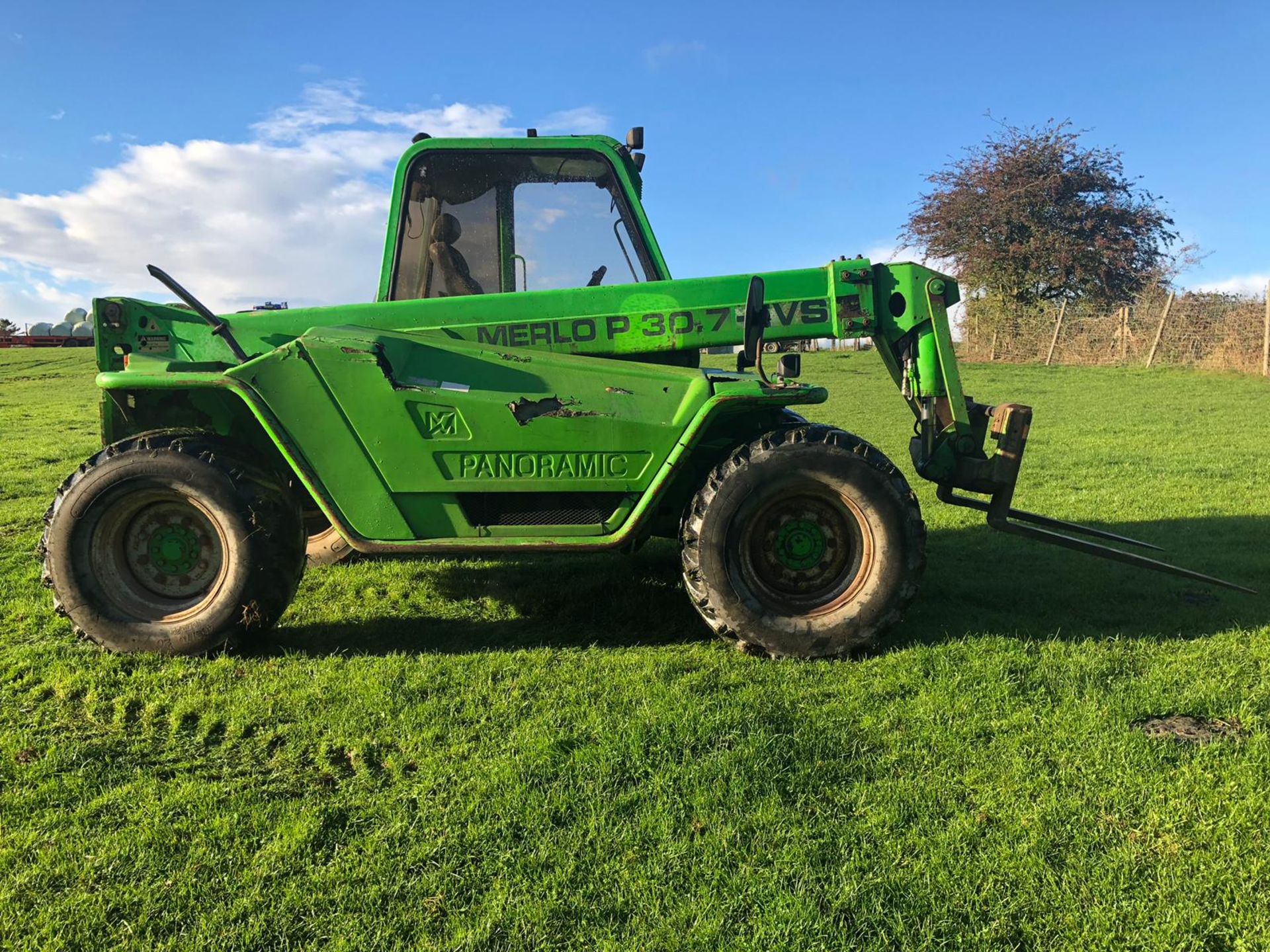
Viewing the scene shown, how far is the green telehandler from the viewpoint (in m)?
4.22

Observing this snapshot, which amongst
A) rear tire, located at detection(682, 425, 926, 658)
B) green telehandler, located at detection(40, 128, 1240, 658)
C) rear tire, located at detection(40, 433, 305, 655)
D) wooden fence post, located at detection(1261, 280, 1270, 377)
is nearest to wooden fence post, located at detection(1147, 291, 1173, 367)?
wooden fence post, located at detection(1261, 280, 1270, 377)

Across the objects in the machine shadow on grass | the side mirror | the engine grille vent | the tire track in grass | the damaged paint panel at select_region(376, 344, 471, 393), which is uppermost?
the side mirror

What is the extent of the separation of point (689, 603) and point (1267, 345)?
18776 mm

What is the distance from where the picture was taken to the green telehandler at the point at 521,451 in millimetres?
4219

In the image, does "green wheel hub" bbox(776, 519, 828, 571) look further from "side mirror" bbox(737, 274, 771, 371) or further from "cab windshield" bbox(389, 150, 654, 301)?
"cab windshield" bbox(389, 150, 654, 301)

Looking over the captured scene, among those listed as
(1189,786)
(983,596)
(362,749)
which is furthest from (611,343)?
(1189,786)

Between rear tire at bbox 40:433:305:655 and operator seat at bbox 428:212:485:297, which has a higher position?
operator seat at bbox 428:212:485:297

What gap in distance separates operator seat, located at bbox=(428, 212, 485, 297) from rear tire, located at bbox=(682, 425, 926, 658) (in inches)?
75.1

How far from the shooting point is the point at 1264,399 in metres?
15.1

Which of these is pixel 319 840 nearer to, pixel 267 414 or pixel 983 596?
pixel 267 414

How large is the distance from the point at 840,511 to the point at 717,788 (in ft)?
6.04

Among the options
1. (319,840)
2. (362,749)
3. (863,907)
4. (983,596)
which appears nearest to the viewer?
(863,907)

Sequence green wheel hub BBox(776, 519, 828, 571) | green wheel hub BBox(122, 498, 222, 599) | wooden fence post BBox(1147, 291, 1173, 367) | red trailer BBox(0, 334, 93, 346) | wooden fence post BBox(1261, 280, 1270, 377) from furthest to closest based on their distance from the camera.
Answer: red trailer BBox(0, 334, 93, 346), wooden fence post BBox(1147, 291, 1173, 367), wooden fence post BBox(1261, 280, 1270, 377), green wheel hub BBox(776, 519, 828, 571), green wheel hub BBox(122, 498, 222, 599)

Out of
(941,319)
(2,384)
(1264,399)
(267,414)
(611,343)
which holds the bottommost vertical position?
(2,384)
